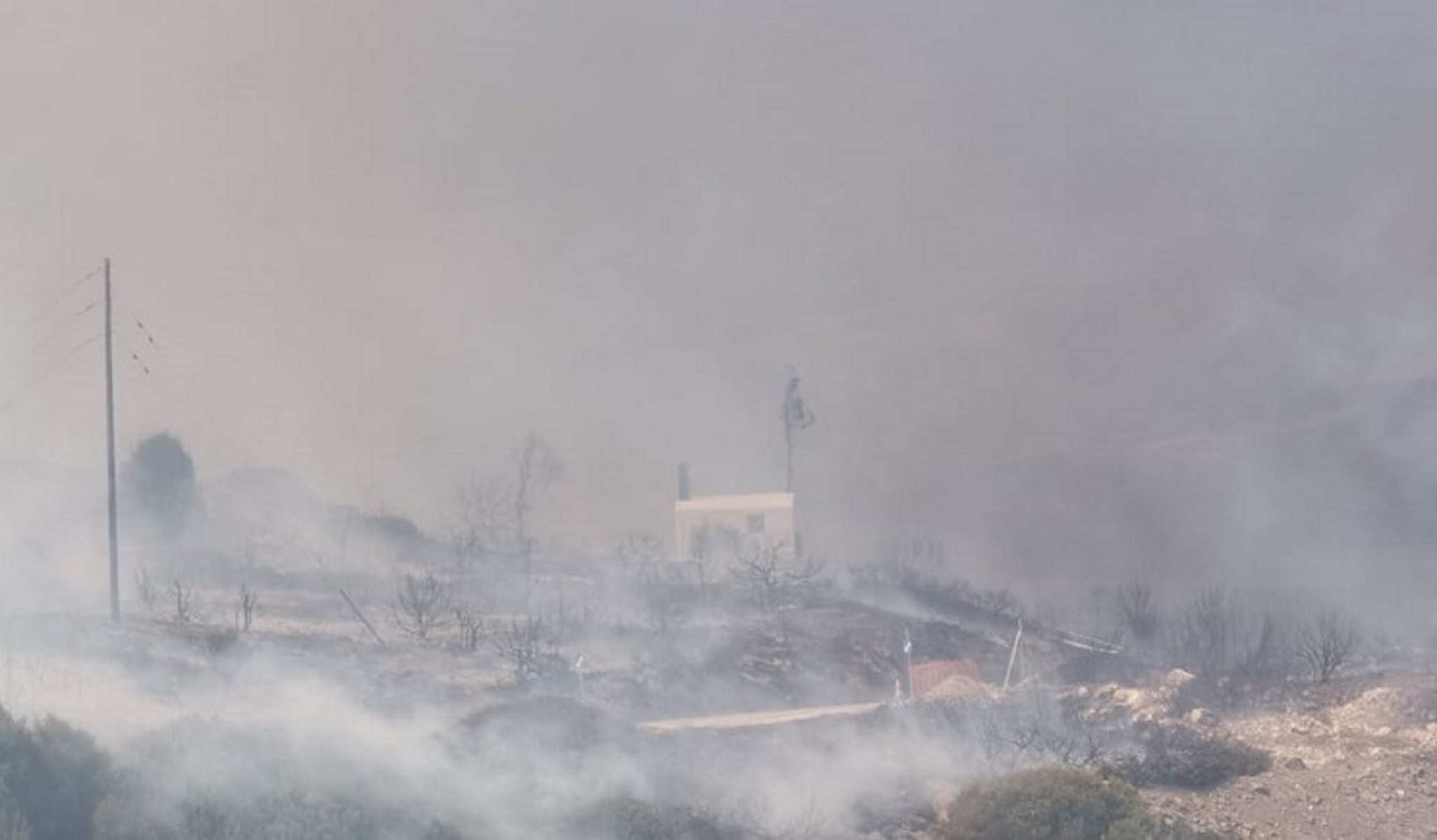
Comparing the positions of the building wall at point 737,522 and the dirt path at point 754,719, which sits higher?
the building wall at point 737,522

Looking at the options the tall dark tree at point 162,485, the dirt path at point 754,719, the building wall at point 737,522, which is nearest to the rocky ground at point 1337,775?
the dirt path at point 754,719

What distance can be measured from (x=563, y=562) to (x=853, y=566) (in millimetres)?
9573

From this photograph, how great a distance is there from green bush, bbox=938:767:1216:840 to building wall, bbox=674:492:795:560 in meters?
32.3

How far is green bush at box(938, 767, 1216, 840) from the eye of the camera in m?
32.9

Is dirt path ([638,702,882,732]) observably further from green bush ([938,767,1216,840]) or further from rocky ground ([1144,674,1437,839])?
rocky ground ([1144,674,1437,839])

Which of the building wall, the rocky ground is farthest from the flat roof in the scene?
the rocky ground

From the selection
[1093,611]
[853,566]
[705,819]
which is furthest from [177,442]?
[705,819]

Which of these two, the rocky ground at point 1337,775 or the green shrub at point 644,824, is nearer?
the green shrub at point 644,824

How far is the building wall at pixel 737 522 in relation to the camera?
222 feet

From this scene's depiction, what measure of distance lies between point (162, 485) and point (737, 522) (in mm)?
19259

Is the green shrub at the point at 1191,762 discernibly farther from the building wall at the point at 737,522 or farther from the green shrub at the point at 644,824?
the building wall at the point at 737,522

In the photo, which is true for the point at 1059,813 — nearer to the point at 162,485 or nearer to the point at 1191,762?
the point at 1191,762

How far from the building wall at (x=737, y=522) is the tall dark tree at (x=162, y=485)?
1654cm

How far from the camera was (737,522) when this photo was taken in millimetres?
69188
